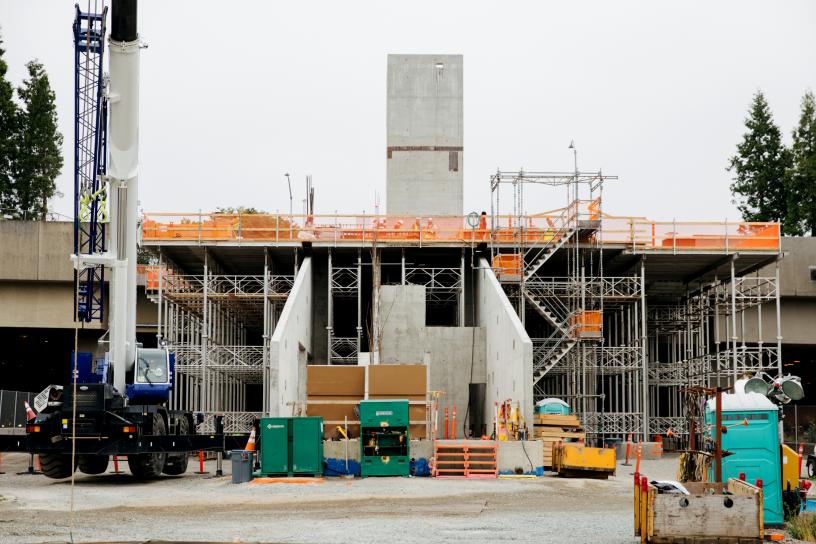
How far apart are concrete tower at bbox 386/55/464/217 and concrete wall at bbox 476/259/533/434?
16.3ft

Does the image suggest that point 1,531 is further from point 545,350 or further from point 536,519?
point 545,350

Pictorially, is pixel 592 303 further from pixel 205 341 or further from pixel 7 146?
pixel 7 146

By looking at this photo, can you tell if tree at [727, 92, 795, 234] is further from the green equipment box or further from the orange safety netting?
the green equipment box

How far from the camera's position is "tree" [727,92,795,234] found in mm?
75562

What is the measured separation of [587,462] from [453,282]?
749 inches

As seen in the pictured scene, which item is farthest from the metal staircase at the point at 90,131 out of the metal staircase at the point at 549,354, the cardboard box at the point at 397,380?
the metal staircase at the point at 549,354

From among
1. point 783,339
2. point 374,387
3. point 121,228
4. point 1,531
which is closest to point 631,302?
point 783,339

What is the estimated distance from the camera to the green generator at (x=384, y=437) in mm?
29812

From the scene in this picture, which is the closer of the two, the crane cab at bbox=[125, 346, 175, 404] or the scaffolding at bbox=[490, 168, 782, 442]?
the crane cab at bbox=[125, 346, 175, 404]

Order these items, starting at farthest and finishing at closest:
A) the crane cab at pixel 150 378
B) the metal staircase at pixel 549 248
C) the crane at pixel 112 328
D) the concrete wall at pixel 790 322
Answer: the concrete wall at pixel 790 322 → the metal staircase at pixel 549 248 → the crane cab at pixel 150 378 → the crane at pixel 112 328

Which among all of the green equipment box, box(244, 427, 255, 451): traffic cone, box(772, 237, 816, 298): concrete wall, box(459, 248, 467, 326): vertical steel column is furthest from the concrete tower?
the green equipment box

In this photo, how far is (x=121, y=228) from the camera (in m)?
28.1

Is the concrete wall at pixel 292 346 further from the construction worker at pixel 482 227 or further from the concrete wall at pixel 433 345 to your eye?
the construction worker at pixel 482 227

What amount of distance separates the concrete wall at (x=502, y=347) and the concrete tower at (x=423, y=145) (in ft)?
16.3
